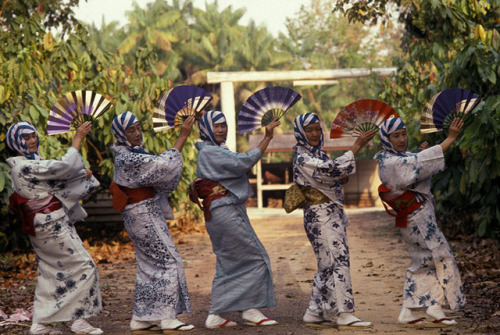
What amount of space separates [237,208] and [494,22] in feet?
16.1

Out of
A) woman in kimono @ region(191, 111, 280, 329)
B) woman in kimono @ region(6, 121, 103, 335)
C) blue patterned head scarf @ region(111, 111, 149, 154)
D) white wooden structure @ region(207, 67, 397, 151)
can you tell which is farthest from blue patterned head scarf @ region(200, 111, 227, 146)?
white wooden structure @ region(207, 67, 397, 151)

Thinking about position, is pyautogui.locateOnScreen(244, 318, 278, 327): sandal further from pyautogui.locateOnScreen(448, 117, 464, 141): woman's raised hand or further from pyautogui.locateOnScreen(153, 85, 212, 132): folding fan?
pyautogui.locateOnScreen(448, 117, 464, 141): woman's raised hand

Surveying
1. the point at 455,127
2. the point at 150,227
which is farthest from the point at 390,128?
the point at 150,227

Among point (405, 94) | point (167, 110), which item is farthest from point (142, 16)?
point (167, 110)

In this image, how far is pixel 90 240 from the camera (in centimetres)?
1409

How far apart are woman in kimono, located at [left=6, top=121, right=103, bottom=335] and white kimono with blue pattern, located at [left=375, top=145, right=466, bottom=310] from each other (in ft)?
8.48

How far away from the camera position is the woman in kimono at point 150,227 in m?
5.99

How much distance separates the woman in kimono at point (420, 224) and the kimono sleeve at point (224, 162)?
112 cm

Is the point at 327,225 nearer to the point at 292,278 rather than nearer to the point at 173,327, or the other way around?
the point at 173,327

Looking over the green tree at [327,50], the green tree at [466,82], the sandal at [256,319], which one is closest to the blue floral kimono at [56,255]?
the sandal at [256,319]

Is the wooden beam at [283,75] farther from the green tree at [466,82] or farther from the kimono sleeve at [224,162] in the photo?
the kimono sleeve at [224,162]

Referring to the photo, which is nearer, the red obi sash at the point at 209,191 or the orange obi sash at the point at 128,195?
the orange obi sash at the point at 128,195

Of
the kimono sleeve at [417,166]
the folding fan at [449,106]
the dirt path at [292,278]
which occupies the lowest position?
the dirt path at [292,278]

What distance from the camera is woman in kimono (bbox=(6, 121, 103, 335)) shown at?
5.96 metres
